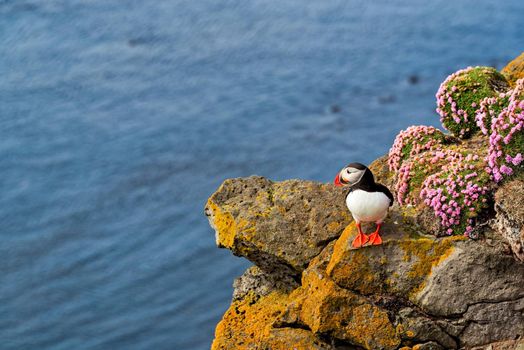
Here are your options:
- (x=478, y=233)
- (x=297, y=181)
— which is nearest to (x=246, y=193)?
(x=297, y=181)

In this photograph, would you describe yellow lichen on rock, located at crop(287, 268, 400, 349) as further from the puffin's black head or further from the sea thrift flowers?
the sea thrift flowers

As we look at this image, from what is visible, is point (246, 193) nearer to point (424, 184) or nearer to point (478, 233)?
point (424, 184)

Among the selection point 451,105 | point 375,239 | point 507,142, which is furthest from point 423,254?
point 451,105

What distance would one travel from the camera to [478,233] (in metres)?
11.3

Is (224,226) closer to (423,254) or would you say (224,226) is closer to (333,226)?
(333,226)

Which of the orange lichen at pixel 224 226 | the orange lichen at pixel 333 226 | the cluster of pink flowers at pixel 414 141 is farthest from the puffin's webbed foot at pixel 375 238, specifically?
the cluster of pink flowers at pixel 414 141

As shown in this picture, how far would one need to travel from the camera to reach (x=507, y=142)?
11.7 metres

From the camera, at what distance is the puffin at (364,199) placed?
11.0 m

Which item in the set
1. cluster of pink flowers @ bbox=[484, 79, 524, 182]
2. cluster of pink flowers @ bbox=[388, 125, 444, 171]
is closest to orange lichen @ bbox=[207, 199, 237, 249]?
cluster of pink flowers @ bbox=[388, 125, 444, 171]

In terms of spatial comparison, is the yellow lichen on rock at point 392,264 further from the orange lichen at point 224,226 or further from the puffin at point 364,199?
the orange lichen at point 224,226

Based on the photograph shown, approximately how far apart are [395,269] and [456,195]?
1.38 m

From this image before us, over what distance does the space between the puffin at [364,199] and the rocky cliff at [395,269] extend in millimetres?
161

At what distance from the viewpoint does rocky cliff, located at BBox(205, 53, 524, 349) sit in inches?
428

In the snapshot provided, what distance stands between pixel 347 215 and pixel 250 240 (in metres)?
1.46
